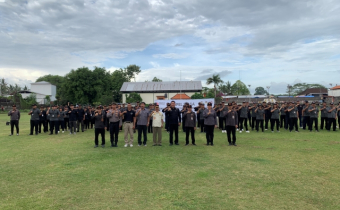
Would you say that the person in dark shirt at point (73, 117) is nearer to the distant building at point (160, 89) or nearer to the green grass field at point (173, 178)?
the green grass field at point (173, 178)

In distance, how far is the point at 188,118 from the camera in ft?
35.9

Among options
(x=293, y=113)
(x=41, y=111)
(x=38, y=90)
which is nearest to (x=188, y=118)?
(x=293, y=113)

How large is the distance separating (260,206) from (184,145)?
21.1 ft

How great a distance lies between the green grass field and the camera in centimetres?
473

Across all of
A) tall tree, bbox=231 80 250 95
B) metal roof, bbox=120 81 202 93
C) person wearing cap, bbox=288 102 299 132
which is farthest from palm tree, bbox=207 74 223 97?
person wearing cap, bbox=288 102 299 132

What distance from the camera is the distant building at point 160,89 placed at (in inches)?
2640

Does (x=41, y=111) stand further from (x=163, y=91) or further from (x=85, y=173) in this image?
(x=163, y=91)

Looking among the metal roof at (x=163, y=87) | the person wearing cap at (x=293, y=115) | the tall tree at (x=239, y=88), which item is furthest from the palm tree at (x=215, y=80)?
the person wearing cap at (x=293, y=115)

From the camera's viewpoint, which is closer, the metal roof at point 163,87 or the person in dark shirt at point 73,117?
the person in dark shirt at point 73,117

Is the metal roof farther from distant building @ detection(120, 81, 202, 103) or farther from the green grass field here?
the green grass field

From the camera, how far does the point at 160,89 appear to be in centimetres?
6856

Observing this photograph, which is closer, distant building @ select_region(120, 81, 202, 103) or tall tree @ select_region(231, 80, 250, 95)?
distant building @ select_region(120, 81, 202, 103)

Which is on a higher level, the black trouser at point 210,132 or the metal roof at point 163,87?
the metal roof at point 163,87

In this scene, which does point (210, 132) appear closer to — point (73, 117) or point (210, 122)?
point (210, 122)
